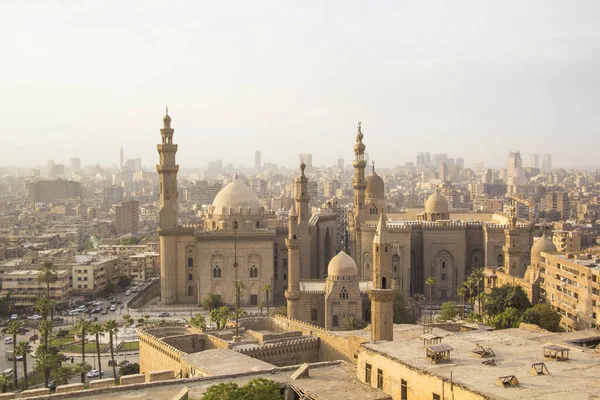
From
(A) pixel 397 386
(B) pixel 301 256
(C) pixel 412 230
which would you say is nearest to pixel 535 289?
(C) pixel 412 230

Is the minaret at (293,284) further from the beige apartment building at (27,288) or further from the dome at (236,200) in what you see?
the beige apartment building at (27,288)

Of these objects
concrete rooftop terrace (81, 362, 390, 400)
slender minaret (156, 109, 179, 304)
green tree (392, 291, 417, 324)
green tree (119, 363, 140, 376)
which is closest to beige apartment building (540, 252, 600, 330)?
green tree (392, 291, 417, 324)

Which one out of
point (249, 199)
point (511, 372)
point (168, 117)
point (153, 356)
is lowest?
point (153, 356)

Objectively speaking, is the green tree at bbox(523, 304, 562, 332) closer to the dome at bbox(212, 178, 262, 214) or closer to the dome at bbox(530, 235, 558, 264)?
the dome at bbox(530, 235, 558, 264)

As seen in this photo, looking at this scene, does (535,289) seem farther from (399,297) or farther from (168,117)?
(168,117)

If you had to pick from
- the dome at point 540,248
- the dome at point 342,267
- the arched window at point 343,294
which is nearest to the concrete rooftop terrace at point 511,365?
the arched window at point 343,294

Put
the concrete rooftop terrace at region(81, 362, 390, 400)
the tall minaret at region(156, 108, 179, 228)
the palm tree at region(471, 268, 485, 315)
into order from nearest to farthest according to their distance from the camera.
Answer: the concrete rooftop terrace at region(81, 362, 390, 400) < the palm tree at region(471, 268, 485, 315) < the tall minaret at region(156, 108, 179, 228)
